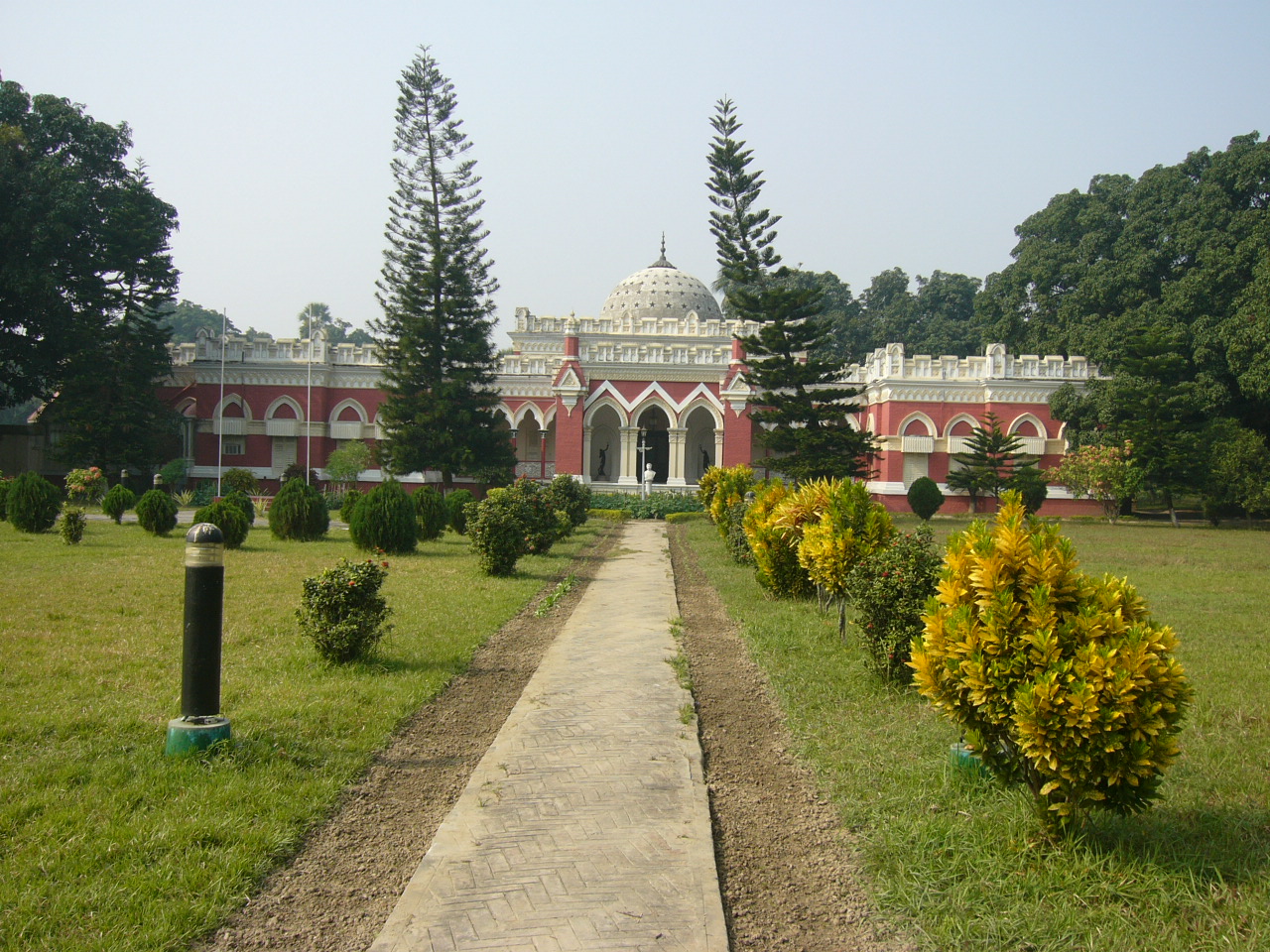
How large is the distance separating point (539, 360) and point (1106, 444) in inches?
657

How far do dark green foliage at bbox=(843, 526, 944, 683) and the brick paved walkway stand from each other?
1.30m

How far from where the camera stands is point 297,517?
49.2 feet

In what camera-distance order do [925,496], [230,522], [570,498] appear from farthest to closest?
→ 1. [925,496]
2. [570,498]
3. [230,522]

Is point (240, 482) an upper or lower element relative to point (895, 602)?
upper

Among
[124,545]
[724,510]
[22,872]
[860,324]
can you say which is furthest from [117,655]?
[860,324]

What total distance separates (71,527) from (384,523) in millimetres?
4294

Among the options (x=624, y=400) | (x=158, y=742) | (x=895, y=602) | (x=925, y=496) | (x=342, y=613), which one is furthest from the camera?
(x=624, y=400)

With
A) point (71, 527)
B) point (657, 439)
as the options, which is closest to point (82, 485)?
point (71, 527)

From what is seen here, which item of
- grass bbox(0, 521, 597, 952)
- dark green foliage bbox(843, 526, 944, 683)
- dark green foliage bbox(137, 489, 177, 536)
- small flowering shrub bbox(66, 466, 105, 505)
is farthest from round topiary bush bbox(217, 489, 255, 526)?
dark green foliage bbox(843, 526, 944, 683)

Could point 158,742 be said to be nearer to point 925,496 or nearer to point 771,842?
point 771,842

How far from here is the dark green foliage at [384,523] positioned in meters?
13.3

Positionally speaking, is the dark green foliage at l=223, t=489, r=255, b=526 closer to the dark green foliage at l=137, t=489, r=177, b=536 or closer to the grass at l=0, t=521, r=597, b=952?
the dark green foliage at l=137, t=489, r=177, b=536

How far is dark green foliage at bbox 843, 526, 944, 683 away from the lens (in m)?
5.99

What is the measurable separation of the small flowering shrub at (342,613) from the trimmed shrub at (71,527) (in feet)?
27.9
